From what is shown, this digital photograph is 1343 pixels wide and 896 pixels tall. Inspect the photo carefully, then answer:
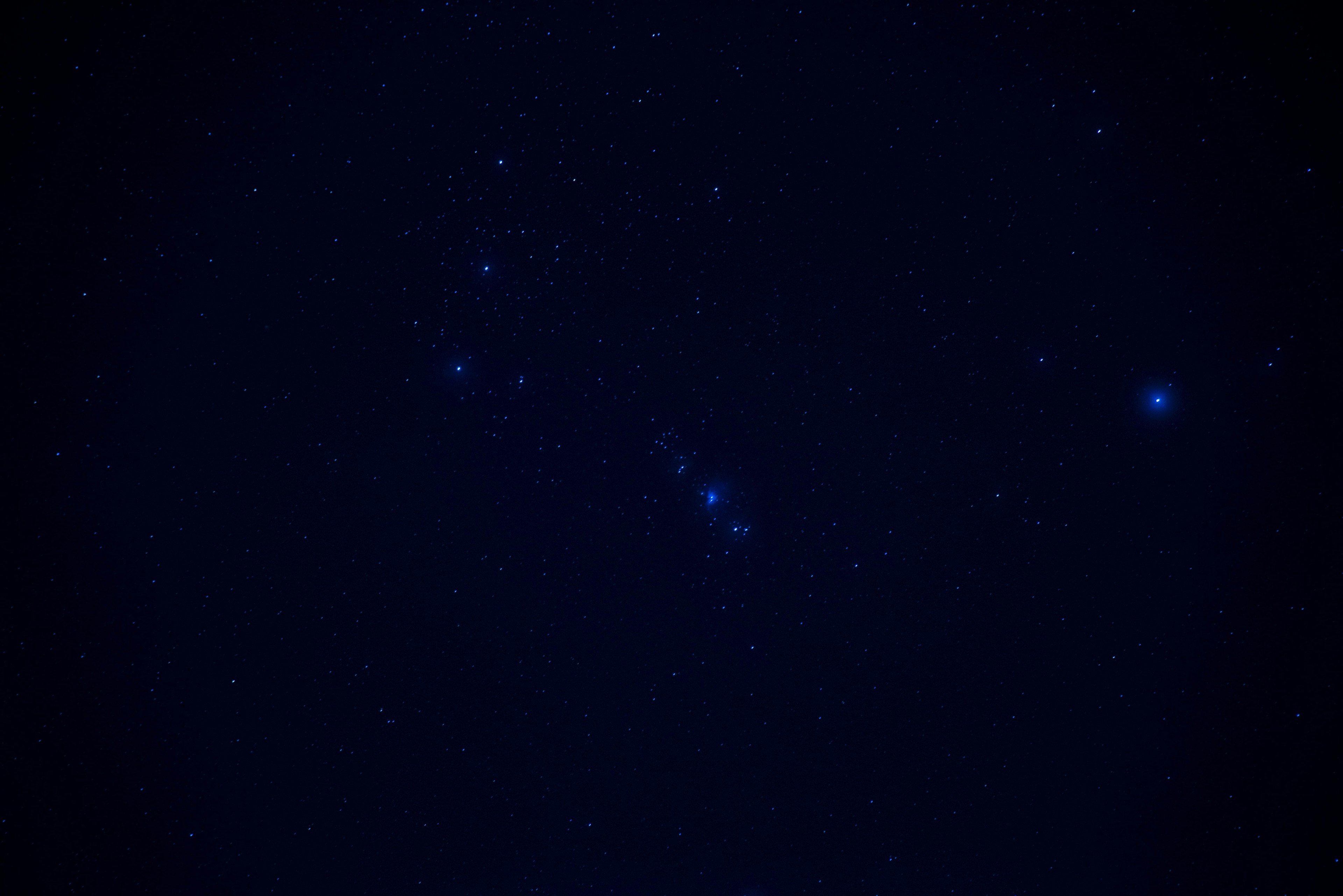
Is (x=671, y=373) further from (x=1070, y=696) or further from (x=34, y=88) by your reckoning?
(x=34, y=88)

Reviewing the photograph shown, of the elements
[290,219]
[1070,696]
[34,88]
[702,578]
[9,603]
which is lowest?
[1070,696]

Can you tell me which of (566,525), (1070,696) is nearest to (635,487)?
(566,525)

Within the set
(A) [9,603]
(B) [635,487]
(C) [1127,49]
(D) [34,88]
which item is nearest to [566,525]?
(B) [635,487]

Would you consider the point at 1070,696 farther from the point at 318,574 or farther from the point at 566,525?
the point at 318,574

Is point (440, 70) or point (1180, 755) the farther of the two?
point (1180, 755)

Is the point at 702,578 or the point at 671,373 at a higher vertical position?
the point at 671,373

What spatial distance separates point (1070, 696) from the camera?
98cm

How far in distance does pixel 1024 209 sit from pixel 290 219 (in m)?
→ 0.88

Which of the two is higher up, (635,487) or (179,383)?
(179,383)

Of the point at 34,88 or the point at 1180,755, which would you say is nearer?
the point at 34,88

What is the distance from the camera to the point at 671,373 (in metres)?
0.93

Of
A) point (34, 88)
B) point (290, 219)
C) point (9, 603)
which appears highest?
point (34, 88)

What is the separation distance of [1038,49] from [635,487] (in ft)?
2.33

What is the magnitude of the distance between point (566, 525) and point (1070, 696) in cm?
68
